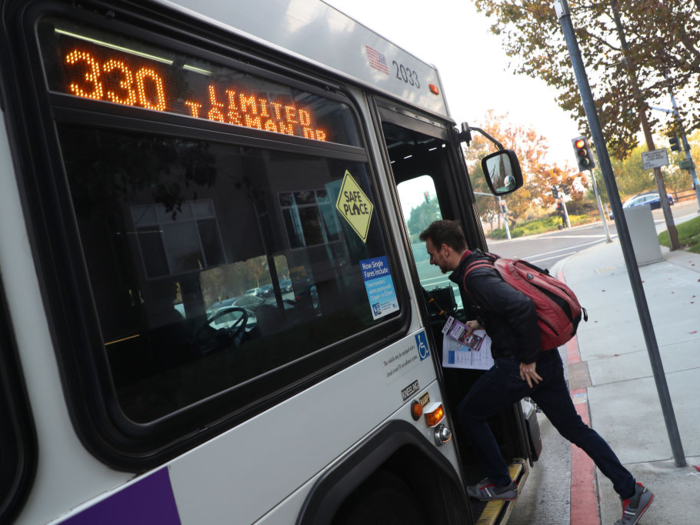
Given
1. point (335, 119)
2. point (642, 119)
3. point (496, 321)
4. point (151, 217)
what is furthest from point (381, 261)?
point (642, 119)

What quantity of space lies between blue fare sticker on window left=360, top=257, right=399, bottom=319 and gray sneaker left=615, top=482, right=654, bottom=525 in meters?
1.90

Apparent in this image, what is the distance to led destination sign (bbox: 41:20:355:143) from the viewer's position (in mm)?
1316

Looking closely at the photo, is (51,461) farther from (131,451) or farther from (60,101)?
(60,101)

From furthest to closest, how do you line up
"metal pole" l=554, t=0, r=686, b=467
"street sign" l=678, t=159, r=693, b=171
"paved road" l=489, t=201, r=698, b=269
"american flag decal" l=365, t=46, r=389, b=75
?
"paved road" l=489, t=201, r=698, b=269
"street sign" l=678, t=159, r=693, b=171
"metal pole" l=554, t=0, r=686, b=467
"american flag decal" l=365, t=46, r=389, b=75

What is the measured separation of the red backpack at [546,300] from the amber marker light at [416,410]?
797 mm

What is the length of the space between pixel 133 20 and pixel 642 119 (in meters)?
16.4

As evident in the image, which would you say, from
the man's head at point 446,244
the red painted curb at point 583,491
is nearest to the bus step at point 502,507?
the red painted curb at point 583,491

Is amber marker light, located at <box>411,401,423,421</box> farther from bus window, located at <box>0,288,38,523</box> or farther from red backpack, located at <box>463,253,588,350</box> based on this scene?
bus window, located at <box>0,288,38,523</box>

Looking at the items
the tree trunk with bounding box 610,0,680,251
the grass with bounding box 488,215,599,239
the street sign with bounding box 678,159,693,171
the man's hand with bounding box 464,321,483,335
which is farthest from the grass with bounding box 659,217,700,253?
the grass with bounding box 488,215,599,239

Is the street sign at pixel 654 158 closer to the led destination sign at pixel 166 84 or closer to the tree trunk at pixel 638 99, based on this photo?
the tree trunk at pixel 638 99

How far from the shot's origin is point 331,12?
2.45 meters

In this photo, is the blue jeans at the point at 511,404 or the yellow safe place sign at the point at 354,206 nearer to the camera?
the yellow safe place sign at the point at 354,206

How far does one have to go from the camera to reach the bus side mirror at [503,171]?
3.78 meters

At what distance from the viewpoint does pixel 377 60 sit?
110 inches
